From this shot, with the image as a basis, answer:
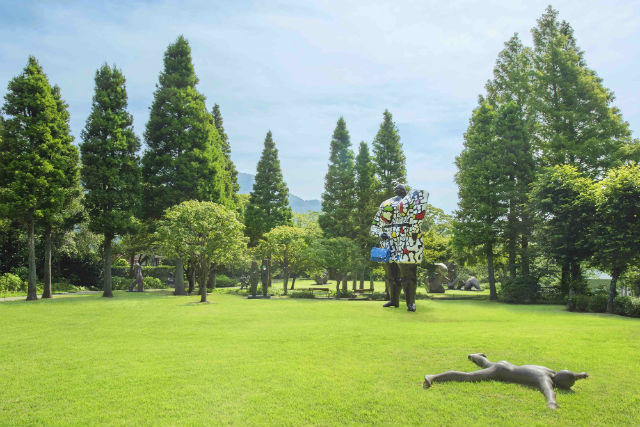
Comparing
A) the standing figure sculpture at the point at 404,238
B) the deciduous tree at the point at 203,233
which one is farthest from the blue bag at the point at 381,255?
the deciduous tree at the point at 203,233

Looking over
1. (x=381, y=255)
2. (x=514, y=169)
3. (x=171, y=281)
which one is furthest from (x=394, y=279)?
(x=171, y=281)

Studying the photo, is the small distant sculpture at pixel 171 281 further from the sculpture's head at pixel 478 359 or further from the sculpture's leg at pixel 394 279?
the sculpture's head at pixel 478 359

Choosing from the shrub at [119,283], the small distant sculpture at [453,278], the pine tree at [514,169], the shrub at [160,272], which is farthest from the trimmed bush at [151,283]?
the pine tree at [514,169]

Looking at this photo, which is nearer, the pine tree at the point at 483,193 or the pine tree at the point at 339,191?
the pine tree at the point at 483,193

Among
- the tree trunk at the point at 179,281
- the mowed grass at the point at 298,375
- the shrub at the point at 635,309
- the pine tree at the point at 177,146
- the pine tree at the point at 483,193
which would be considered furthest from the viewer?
the pine tree at the point at 177,146

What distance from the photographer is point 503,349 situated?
5785mm

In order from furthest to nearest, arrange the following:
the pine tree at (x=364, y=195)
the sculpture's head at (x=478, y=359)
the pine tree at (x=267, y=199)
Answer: the pine tree at (x=267, y=199) → the pine tree at (x=364, y=195) → the sculpture's head at (x=478, y=359)

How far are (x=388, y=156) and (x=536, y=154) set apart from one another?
889cm

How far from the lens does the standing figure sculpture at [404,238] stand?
11180 mm

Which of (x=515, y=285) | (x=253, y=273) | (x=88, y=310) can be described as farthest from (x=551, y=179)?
(x=88, y=310)

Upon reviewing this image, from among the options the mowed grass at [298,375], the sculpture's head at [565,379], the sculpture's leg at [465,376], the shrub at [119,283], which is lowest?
→ the shrub at [119,283]

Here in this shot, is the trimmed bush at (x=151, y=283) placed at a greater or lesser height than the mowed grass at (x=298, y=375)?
lesser

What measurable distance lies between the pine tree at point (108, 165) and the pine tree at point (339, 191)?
12.7 m

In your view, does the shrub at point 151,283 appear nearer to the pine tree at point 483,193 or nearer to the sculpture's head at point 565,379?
the pine tree at point 483,193
